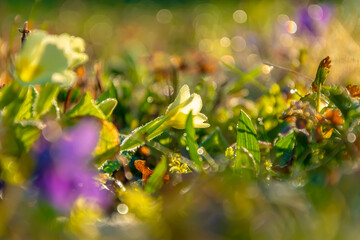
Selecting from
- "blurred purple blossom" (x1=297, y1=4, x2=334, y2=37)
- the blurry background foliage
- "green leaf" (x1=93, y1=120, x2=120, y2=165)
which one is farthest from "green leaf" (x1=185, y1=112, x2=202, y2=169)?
"blurred purple blossom" (x1=297, y1=4, x2=334, y2=37)

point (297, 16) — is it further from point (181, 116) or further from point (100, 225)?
point (100, 225)

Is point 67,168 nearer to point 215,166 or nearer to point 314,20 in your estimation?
point 215,166

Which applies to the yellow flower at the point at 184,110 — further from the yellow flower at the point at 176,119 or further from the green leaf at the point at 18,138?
the green leaf at the point at 18,138

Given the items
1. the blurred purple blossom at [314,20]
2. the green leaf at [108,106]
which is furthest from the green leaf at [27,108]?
the blurred purple blossom at [314,20]

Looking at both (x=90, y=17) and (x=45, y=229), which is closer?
(x=45, y=229)

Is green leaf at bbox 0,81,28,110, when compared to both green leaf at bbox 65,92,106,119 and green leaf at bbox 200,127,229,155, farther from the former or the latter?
green leaf at bbox 200,127,229,155

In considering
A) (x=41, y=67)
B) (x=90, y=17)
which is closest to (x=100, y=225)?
(x=41, y=67)
